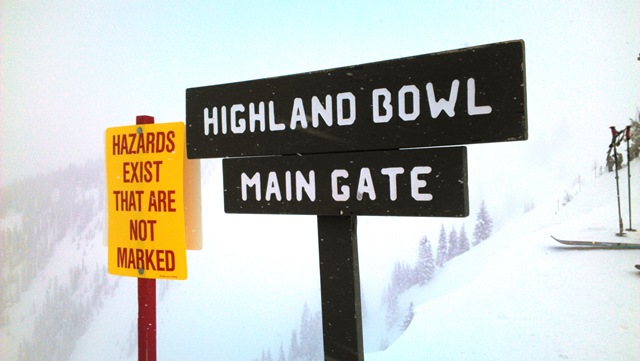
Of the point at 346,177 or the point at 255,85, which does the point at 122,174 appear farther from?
the point at 346,177

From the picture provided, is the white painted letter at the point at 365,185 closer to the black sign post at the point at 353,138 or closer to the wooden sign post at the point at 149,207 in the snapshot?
the black sign post at the point at 353,138

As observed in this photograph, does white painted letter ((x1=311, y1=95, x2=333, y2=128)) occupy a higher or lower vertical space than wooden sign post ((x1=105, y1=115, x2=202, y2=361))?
higher

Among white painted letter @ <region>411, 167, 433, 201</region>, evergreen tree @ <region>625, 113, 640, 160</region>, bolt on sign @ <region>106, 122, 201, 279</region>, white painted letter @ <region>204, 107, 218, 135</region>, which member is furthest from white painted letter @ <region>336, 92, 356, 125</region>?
evergreen tree @ <region>625, 113, 640, 160</region>

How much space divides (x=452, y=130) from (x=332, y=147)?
345 millimetres

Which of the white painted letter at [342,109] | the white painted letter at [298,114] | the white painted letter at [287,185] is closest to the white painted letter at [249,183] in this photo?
the white painted letter at [287,185]

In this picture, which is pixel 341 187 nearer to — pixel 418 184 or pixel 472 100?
pixel 418 184

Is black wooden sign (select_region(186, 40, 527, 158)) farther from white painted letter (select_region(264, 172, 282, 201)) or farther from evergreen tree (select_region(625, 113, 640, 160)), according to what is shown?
evergreen tree (select_region(625, 113, 640, 160))

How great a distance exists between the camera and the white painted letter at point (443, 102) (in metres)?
0.96

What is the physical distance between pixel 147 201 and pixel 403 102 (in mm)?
1188

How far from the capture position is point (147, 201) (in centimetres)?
159

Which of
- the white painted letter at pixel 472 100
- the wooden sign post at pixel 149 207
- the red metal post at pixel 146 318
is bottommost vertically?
the red metal post at pixel 146 318

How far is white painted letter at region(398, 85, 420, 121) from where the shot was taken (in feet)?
3.27

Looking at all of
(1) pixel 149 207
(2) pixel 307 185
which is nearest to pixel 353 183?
(2) pixel 307 185

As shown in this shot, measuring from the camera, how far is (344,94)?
3.53ft
